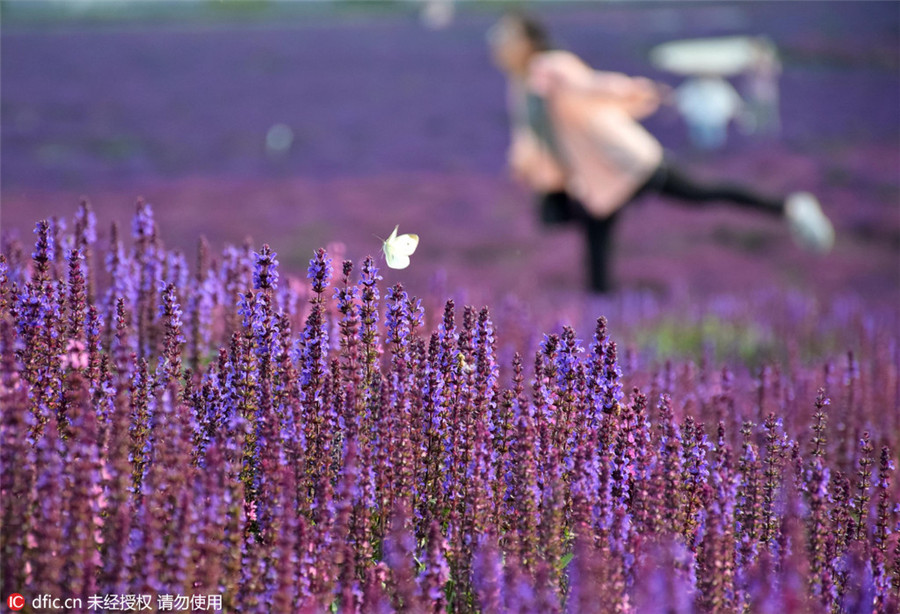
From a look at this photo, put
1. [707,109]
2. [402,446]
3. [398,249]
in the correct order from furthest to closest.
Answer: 1. [707,109]
2. [398,249]
3. [402,446]

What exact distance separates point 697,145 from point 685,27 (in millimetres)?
8835

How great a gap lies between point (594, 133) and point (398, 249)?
251 inches

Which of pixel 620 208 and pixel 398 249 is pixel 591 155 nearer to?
pixel 620 208

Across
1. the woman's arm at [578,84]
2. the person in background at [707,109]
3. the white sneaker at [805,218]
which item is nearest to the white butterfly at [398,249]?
the woman's arm at [578,84]

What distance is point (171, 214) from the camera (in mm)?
13984

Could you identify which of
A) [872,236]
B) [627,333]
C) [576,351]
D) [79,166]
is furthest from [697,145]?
[576,351]

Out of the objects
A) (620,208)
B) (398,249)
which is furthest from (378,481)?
(620,208)

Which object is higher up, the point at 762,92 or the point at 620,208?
the point at 762,92

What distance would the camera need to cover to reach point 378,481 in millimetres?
2318

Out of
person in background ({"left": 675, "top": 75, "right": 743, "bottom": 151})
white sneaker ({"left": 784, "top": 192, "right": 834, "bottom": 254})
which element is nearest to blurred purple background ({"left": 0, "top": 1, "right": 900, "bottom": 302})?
person in background ({"left": 675, "top": 75, "right": 743, "bottom": 151})

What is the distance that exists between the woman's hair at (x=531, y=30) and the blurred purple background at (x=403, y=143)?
1996mm

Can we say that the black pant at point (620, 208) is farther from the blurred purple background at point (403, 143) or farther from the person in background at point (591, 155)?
the blurred purple background at point (403, 143)

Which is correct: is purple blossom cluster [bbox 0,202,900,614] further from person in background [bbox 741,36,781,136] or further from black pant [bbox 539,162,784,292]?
person in background [bbox 741,36,781,136]

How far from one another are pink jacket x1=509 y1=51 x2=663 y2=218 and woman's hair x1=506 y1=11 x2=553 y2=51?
183mm
